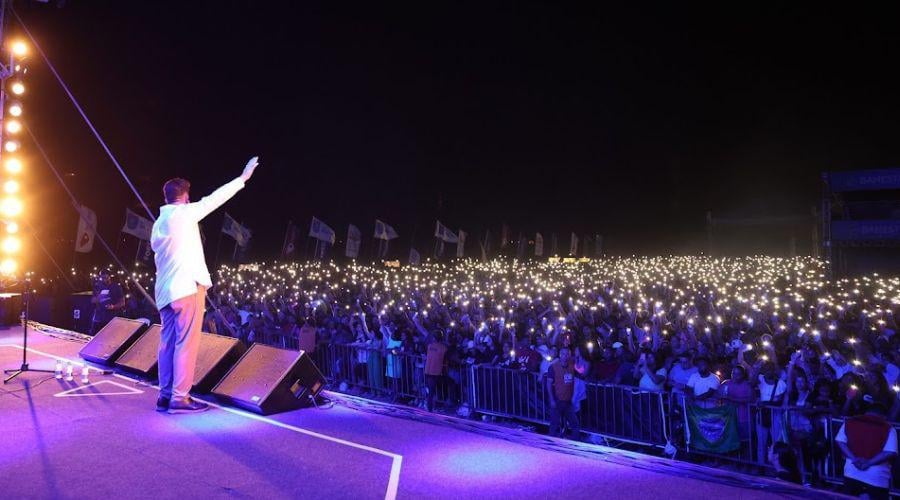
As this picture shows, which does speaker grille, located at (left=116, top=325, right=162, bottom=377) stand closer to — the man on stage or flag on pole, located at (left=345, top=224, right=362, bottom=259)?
the man on stage

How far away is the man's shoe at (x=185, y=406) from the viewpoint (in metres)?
4.27

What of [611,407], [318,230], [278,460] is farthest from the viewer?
[318,230]

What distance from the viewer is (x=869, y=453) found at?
211 inches

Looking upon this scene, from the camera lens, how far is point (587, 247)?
6156 cm

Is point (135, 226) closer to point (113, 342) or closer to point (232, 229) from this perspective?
point (232, 229)

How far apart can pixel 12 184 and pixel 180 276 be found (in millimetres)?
5291

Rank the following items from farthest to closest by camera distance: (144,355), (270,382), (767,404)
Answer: (767,404)
(144,355)
(270,382)

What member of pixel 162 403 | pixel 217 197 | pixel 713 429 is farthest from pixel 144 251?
pixel 713 429

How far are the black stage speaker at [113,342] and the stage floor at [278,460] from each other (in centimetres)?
178

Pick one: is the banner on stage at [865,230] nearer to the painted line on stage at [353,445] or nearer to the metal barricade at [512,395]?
the metal barricade at [512,395]

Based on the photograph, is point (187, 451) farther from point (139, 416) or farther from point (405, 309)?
point (405, 309)

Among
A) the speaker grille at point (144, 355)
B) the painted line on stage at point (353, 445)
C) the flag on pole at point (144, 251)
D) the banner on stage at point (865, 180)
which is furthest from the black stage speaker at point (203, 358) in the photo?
the banner on stage at point (865, 180)

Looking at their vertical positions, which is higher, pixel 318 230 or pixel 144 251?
pixel 318 230

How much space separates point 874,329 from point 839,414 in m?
6.27
